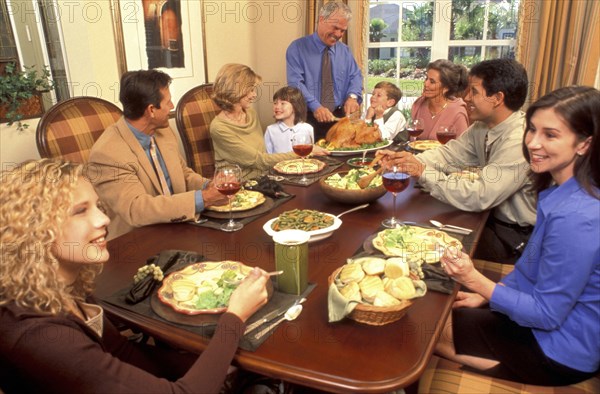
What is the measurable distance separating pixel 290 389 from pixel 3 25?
2.50m

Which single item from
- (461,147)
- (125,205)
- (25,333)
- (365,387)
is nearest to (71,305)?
(25,333)

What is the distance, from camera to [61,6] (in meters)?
2.69

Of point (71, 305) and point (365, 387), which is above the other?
point (71, 305)

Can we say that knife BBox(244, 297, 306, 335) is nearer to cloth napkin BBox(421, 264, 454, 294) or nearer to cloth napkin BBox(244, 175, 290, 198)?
cloth napkin BBox(421, 264, 454, 294)

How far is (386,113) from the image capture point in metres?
3.47

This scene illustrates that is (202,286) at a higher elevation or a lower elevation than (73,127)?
lower

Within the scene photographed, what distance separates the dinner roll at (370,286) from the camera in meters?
1.01

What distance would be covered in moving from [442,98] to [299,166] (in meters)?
1.61

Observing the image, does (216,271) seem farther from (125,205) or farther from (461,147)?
(461,147)

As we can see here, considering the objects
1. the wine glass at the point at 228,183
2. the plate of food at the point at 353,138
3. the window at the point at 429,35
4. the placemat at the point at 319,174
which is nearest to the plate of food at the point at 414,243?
the wine glass at the point at 228,183

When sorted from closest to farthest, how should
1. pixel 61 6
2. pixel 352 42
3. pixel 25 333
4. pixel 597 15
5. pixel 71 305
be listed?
pixel 25 333 → pixel 71 305 → pixel 61 6 → pixel 597 15 → pixel 352 42

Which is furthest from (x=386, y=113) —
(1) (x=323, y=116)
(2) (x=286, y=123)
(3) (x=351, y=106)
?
(2) (x=286, y=123)

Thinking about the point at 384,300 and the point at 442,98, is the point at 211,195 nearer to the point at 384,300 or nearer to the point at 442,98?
the point at 384,300

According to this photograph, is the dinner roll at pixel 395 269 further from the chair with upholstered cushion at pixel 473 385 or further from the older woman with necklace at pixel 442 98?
the older woman with necklace at pixel 442 98
